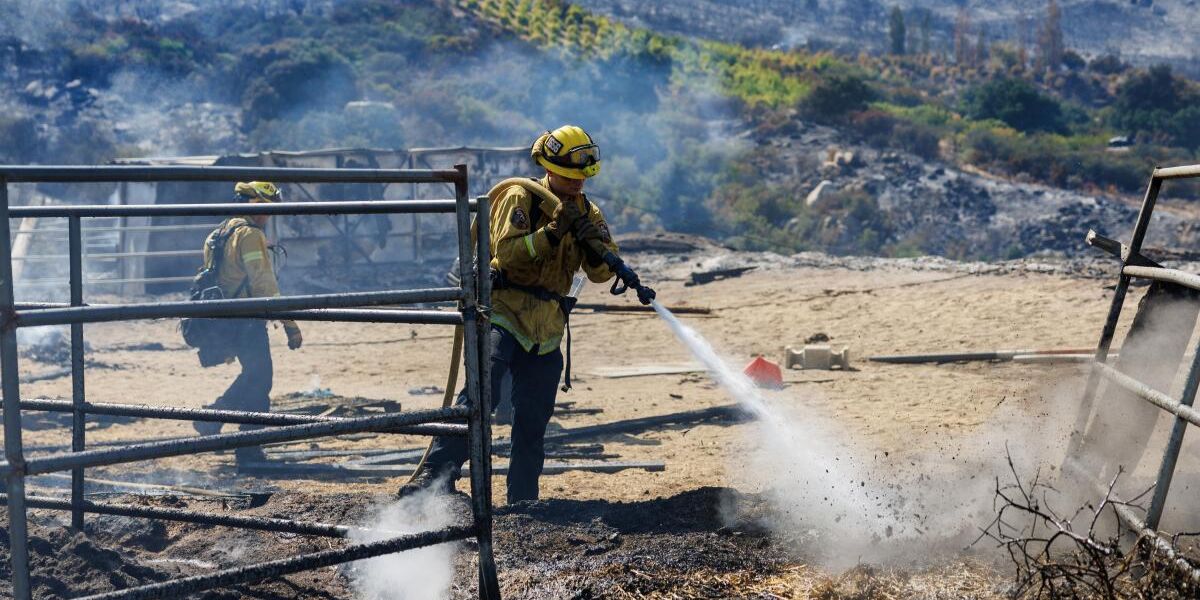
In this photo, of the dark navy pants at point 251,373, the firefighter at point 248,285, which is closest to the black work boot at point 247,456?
the firefighter at point 248,285

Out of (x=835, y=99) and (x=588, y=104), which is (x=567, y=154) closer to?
(x=835, y=99)

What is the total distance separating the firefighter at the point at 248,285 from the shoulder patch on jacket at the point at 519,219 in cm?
260

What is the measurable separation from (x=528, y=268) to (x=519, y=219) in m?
0.23

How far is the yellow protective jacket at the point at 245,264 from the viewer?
21.8 ft

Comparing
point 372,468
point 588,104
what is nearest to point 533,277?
point 372,468

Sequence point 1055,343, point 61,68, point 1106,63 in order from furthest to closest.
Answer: point 1106,63 → point 61,68 → point 1055,343

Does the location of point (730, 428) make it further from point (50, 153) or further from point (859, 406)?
point (50, 153)

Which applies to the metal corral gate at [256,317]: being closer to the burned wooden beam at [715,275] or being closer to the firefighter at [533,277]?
the firefighter at [533,277]

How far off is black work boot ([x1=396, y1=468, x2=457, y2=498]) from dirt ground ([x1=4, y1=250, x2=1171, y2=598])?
0.79ft

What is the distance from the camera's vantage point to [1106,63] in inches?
1957

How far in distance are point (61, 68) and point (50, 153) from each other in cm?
690

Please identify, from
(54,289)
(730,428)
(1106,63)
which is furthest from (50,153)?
(1106,63)

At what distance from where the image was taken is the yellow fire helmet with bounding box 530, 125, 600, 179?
15.3ft

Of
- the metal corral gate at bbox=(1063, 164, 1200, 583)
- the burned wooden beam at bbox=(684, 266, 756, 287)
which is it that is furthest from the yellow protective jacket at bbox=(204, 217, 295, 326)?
the burned wooden beam at bbox=(684, 266, 756, 287)
